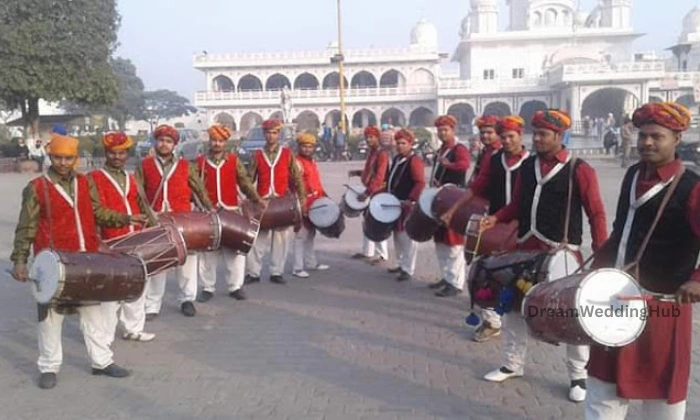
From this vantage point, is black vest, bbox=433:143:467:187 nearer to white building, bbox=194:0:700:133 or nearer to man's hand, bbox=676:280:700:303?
man's hand, bbox=676:280:700:303

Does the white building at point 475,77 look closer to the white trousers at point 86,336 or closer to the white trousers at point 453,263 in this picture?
the white trousers at point 453,263

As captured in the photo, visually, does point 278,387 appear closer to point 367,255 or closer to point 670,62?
point 367,255

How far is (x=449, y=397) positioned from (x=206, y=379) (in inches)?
65.8

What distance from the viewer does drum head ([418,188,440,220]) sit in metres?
6.53

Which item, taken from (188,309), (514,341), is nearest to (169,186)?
(188,309)

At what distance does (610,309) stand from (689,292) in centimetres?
32

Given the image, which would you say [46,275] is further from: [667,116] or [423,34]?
[423,34]

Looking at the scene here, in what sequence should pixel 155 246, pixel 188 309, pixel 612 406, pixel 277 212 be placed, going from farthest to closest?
pixel 277 212 → pixel 188 309 → pixel 155 246 → pixel 612 406

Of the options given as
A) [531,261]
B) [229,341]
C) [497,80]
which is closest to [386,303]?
[229,341]

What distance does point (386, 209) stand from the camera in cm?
735

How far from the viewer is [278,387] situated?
15.0ft

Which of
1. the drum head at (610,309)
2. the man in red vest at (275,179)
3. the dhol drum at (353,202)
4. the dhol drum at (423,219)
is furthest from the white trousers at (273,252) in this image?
the drum head at (610,309)

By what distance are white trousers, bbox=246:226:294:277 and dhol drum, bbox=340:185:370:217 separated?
911 millimetres

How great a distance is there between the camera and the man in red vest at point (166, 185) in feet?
19.7
